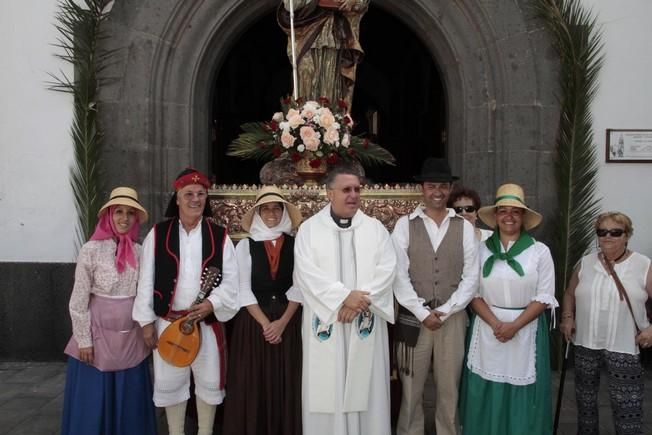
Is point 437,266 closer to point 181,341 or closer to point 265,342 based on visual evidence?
point 265,342

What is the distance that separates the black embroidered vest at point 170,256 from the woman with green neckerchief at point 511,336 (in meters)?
1.61

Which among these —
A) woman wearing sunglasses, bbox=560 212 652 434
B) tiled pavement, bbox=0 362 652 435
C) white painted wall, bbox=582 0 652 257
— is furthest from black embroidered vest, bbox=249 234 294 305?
white painted wall, bbox=582 0 652 257

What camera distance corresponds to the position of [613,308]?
3684mm

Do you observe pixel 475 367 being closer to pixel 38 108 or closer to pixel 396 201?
pixel 396 201

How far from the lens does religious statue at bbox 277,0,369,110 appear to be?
5395 mm

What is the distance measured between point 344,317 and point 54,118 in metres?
3.96

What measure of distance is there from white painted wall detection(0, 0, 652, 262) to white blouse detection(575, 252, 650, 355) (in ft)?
7.60

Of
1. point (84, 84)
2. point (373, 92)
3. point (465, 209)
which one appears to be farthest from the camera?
point (373, 92)

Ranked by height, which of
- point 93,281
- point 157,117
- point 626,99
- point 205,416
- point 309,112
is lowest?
point 205,416

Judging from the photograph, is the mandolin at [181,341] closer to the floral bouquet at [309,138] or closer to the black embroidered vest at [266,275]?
the black embroidered vest at [266,275]

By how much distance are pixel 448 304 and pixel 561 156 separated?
2.88 meters

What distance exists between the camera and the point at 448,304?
356cm

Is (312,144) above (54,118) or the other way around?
the other way around

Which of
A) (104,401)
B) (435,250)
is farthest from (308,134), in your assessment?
(104,401)
